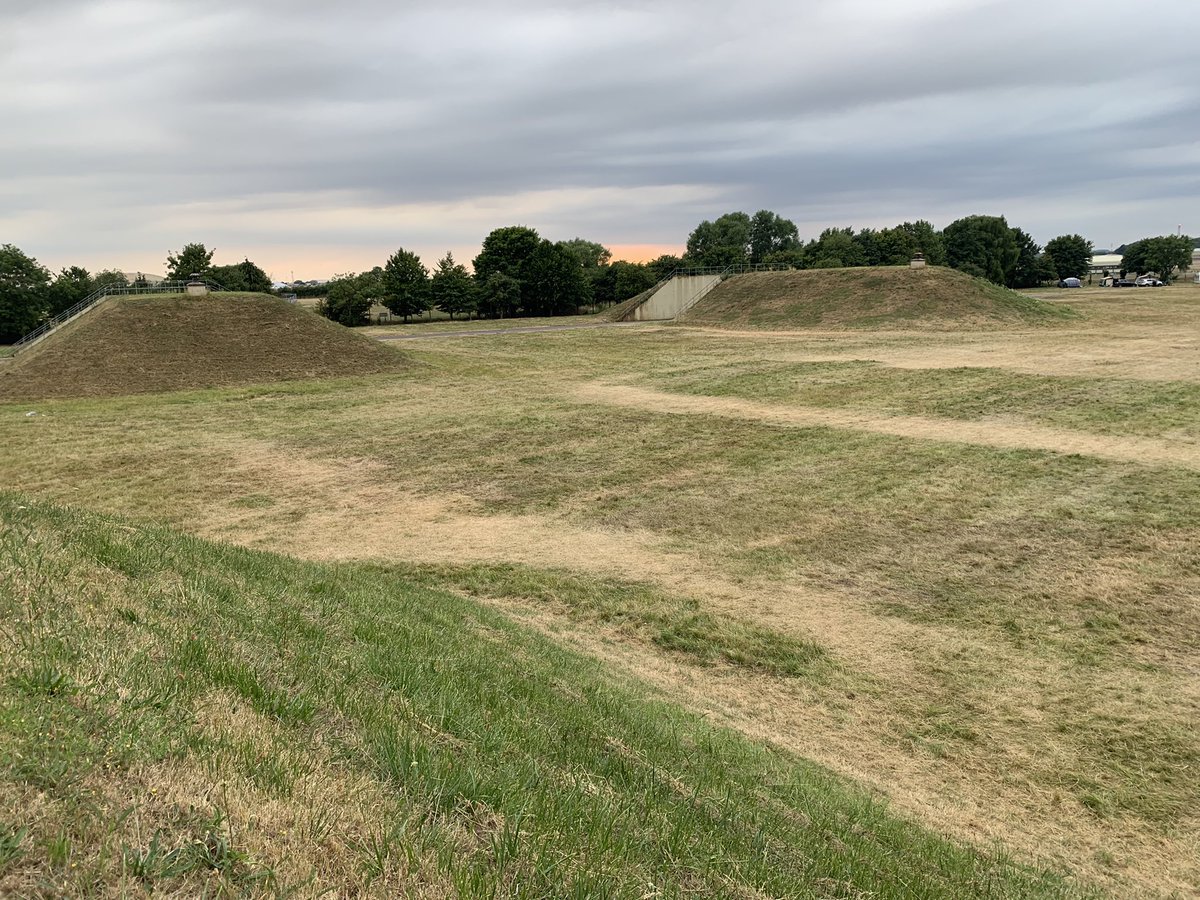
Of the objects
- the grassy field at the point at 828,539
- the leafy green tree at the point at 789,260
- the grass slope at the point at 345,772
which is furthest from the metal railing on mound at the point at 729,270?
the grass slope at the point at 345,772

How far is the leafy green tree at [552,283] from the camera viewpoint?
87125mm

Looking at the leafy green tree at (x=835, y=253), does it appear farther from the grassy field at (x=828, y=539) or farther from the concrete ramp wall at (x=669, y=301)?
the grassy field at (x=828, y=539)

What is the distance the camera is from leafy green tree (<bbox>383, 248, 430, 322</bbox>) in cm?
7906

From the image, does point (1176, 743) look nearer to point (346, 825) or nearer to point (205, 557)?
point (346, 825)

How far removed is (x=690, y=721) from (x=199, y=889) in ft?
17.5

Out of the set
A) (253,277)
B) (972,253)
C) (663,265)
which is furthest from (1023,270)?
(253,277)

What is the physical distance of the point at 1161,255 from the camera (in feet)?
370

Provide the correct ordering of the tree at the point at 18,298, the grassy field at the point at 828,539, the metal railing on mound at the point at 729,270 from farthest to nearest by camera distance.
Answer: the metal railing on mound at the point at 729,270 < the tree at the point at 18,298 < the grassy field at the point at 828,539

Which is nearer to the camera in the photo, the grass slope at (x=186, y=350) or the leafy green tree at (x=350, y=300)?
the grass slope at (x=186, y=350)

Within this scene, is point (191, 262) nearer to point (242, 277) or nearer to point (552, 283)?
point (242, 277)

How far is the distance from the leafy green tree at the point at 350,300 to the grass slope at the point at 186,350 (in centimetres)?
3174

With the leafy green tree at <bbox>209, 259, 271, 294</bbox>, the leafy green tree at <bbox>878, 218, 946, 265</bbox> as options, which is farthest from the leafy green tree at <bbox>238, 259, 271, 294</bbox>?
the leafy green tree at <bbox>878, 218, 946, 265</bbox>

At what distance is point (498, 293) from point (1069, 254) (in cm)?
8760

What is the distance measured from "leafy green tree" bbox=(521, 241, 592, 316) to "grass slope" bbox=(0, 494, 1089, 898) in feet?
269
